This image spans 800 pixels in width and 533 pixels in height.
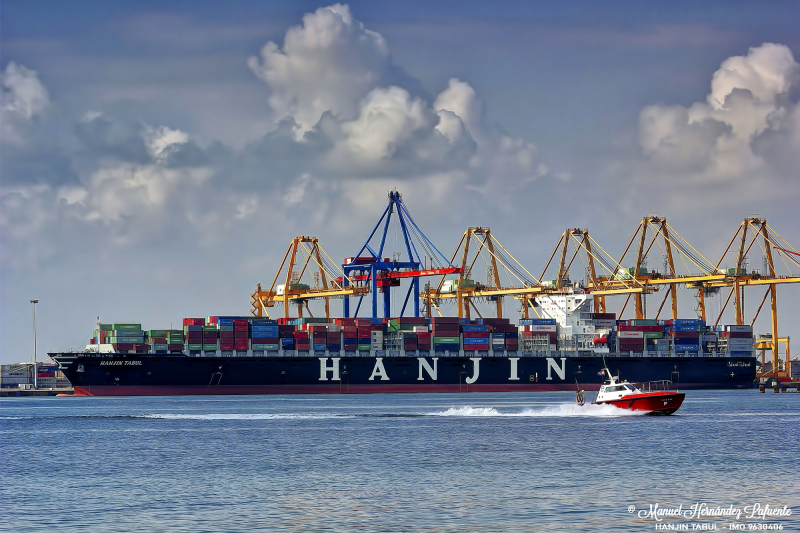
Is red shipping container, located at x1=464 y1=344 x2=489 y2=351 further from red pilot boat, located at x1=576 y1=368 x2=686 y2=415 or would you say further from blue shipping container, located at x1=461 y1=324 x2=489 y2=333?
red pilot boat, located at x1=576 y1=368 x2=686 y2=415

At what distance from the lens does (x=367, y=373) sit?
118m

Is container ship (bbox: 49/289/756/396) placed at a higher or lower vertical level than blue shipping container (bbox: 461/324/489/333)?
lower

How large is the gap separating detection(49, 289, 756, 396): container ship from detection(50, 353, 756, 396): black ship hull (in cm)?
12

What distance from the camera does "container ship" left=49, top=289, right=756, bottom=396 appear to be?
111 meters

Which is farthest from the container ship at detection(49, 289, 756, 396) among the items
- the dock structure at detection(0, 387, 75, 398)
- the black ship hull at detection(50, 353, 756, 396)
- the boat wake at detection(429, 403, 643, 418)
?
the boat wake at detection(429, 403, 643, 418)

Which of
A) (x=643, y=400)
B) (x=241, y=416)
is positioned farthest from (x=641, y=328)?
(x=241, y=416)

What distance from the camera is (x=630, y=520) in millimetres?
29969

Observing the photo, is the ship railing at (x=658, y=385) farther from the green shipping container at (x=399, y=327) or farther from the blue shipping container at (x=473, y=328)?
the green shipping container at (x=399, y=327)

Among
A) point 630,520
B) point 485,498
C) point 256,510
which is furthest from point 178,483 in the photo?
point 630,520

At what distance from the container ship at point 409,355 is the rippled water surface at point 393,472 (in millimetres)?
40943

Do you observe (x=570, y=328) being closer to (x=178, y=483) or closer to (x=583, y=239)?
(x=583, y=239)

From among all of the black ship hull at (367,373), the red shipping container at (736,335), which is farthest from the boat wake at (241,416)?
the red shipping container at (736,335)

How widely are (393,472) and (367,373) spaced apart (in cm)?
7660

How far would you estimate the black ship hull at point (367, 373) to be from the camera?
362 feet
